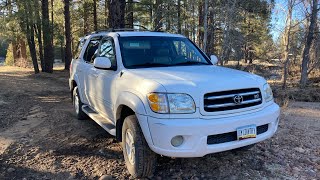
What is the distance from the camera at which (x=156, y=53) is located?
520 cm

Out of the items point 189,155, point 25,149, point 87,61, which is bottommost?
point 25,149

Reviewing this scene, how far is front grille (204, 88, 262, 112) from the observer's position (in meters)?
3.71

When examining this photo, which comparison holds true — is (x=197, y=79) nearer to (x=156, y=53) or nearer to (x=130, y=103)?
(x=130, y=103)

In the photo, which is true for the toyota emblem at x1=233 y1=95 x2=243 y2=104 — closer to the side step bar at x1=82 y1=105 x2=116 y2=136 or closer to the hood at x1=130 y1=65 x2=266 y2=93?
the hood at x1=130 y1=65 x2=266 y2=93

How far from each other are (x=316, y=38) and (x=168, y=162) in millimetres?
20408

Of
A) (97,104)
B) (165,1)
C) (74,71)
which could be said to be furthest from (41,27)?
(97,104)

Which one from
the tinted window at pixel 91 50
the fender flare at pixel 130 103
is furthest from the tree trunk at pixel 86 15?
the fender flare at pixel 130 103

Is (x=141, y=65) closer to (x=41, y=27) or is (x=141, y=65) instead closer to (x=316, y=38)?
(x=41, y=27)

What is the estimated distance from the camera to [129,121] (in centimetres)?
407

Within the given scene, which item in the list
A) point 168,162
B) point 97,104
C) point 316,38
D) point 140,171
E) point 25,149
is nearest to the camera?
point 140,171

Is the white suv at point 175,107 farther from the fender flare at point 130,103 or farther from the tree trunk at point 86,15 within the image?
the tree trunk at point 86,15

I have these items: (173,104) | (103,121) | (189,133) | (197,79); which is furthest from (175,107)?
(103,121)

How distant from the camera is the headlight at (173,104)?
364cm

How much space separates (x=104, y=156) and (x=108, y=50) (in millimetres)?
1789
